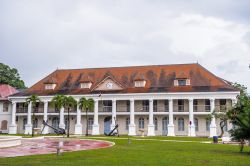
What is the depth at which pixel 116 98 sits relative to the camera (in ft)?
175

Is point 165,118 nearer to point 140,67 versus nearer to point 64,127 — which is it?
point 140,67

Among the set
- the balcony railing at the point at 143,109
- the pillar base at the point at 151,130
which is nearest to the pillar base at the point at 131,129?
the pillar base at the point at 151,130

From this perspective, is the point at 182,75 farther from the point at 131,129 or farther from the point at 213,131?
the point at 131,129

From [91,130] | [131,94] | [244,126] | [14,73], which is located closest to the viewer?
[244,126]

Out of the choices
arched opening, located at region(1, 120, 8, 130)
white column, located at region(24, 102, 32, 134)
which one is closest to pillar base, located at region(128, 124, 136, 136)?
white column, located at region(24, 102, 32, 134)

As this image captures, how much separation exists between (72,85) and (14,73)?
27590 millimetres

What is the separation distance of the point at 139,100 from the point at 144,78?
336 centimetres

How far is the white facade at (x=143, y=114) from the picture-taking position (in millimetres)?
50906

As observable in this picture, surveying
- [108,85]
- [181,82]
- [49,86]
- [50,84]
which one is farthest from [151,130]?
[49,86]

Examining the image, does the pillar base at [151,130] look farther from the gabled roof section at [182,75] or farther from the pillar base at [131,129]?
the gabled roof section at [182,75]

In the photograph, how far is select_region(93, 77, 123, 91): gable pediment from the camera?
54.7m

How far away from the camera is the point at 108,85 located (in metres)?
55.1

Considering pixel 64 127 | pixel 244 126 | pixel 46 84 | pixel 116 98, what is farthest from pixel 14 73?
pixel 244 126

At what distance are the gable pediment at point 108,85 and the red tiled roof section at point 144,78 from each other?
1.01 meters
